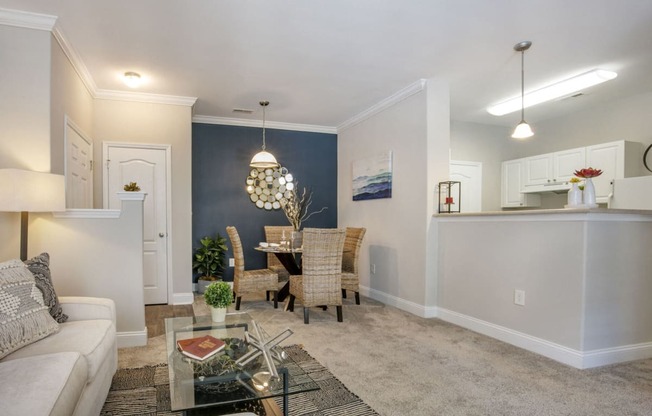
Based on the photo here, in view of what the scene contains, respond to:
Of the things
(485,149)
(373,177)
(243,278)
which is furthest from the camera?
(485,149)

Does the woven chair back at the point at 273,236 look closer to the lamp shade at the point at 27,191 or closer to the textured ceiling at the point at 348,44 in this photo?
the textured ceiling at the point at 348,44

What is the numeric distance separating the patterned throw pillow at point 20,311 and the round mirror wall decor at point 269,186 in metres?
3.98

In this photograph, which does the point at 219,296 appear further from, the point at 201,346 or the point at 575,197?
the point at 575,197

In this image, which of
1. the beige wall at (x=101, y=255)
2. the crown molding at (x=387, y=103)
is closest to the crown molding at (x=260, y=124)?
the crown molding at (x=387, y=103)

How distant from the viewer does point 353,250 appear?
187 inches

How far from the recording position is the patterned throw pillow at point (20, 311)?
1.77 metres

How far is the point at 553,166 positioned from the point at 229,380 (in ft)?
17.4

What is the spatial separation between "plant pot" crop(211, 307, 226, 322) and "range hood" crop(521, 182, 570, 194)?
4.82m

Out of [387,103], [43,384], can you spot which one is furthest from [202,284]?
[43,384]

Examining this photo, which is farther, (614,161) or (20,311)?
(614,161)

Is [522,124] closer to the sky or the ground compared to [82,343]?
closer to the sky

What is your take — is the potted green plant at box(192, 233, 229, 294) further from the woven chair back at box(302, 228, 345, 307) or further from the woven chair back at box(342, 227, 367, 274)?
the woven chair back at box(302, 228, 345, 307)

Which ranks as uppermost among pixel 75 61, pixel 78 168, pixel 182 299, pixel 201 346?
pixel 75 61

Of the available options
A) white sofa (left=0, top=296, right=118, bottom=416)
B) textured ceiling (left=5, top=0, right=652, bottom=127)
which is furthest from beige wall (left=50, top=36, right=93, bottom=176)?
white sofa (left=0, top=296, right=118, bottom=416)
